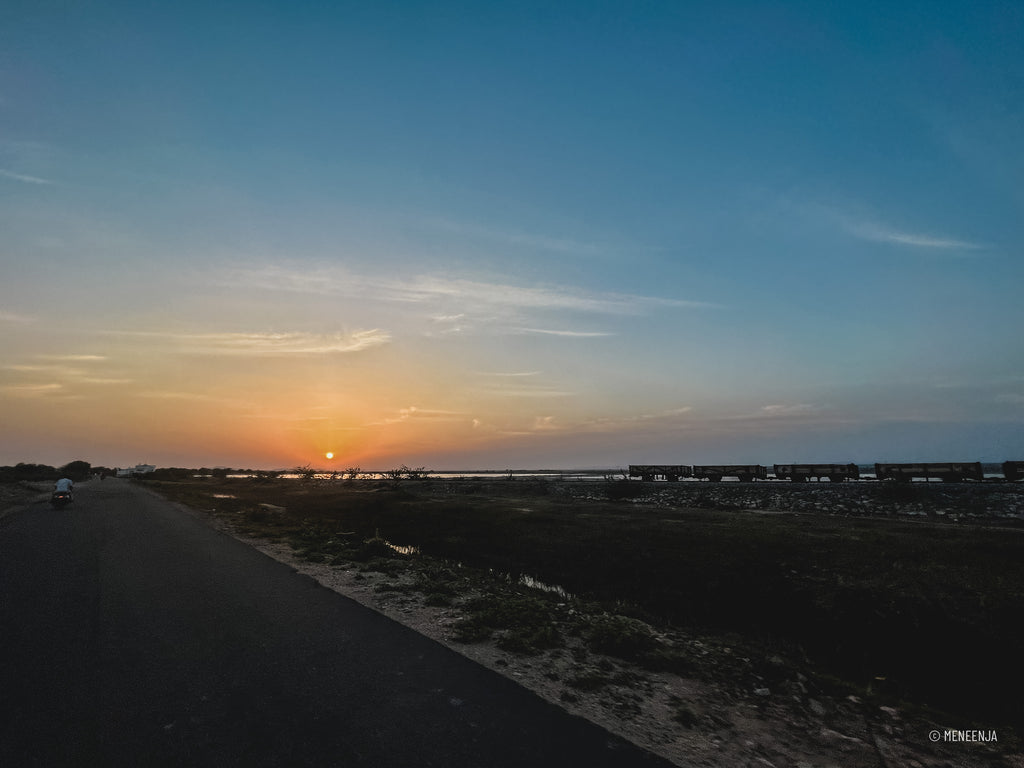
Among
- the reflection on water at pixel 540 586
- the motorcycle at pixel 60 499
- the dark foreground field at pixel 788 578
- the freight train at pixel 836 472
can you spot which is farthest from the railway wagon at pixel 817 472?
the motorcycle at pixel 60 499

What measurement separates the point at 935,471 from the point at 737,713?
56.8 metres

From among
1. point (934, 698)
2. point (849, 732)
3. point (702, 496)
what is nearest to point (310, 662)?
point (849, 732)

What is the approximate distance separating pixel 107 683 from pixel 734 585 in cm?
1692

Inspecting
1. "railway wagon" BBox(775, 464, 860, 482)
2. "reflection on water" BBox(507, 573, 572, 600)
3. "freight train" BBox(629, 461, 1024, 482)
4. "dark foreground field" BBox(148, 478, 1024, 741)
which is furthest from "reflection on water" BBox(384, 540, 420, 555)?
"railway wagon" BBox(775, 464, 860, 482)

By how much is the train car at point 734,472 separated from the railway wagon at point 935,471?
1469cm

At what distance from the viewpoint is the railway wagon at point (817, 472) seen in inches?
2175

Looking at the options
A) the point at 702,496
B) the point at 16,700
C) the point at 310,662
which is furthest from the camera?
the point at 702,496

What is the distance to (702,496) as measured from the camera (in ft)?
172

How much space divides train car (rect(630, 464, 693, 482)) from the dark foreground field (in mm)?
37414

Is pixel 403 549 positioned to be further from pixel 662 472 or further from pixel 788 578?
pixel 662 472

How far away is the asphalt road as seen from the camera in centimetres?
594

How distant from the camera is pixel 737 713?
7.80 m

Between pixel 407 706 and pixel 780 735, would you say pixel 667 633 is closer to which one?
pixel 780 735

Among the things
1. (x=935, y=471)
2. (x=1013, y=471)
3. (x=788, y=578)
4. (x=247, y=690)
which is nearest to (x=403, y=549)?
(x=788, y=578)
